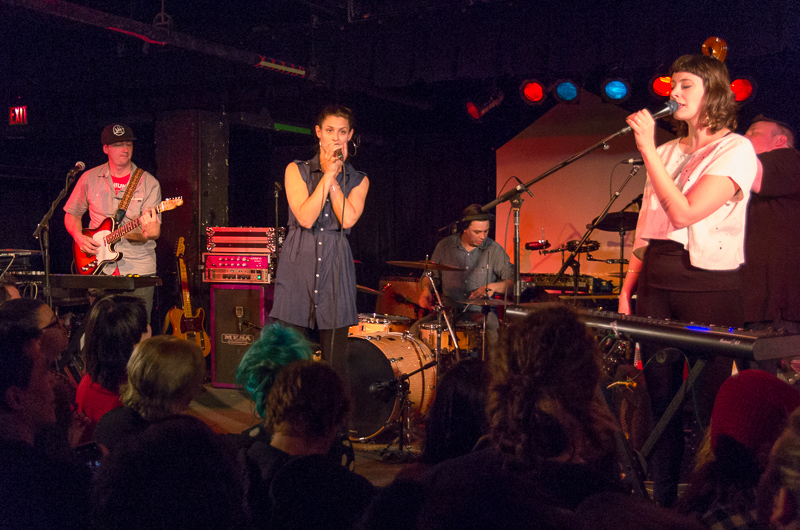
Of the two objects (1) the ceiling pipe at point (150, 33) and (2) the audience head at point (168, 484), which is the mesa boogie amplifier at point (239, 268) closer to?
(1) the ceiling pipe at point (150, 33)

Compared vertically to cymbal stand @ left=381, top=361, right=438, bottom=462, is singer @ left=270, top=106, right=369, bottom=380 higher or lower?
higher

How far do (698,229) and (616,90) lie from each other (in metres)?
3.75

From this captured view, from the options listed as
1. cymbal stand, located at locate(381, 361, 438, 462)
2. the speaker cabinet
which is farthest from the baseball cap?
cymbal stand, located at locate(381, 361, 438, 462)

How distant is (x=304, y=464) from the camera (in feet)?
5.09

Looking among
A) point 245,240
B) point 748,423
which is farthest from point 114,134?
point 748,423

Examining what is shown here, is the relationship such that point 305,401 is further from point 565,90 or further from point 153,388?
point 565,90

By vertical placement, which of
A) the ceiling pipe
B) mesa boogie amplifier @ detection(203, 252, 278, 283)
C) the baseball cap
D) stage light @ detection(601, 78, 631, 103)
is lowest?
mesa boogie amplifier @ detection(203, 252, 278, 283)

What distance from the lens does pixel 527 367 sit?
141 centimetres

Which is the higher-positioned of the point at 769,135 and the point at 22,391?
the point at 769,135

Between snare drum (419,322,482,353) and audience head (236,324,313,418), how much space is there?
281cm

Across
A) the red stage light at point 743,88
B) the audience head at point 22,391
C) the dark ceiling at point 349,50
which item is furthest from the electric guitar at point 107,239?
the red stage light at point 743,88

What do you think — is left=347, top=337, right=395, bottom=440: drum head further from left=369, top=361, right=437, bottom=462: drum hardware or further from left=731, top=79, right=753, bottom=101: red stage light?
left=731, top=79, right=753, bottom=101: red stage light

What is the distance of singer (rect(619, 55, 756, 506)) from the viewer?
2359 millimetres

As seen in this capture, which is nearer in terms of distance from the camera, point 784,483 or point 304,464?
point 784,483
